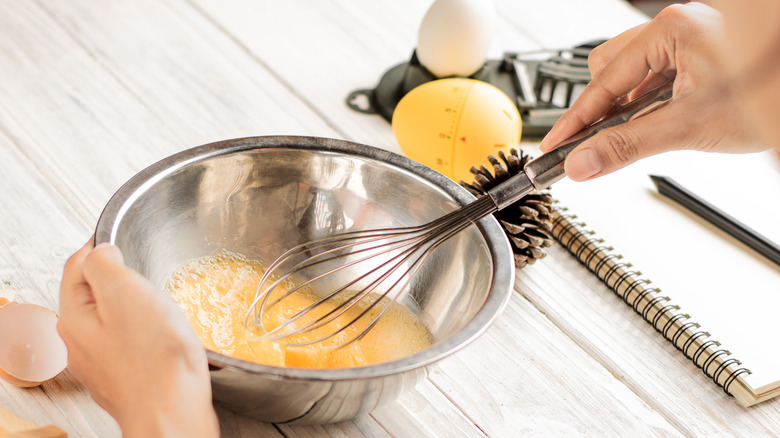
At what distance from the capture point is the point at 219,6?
0.97m

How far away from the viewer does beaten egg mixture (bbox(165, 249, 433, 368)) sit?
0.49m

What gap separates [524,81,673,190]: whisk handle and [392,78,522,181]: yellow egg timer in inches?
6.6

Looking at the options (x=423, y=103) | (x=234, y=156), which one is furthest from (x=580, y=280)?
(x=234, y=156)

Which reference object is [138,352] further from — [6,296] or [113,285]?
[6,296]

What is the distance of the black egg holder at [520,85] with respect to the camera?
83cm

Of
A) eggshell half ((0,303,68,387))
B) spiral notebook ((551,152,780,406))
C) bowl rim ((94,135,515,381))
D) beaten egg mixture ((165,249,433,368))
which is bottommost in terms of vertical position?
spiral notebook ((551,152,780,406))

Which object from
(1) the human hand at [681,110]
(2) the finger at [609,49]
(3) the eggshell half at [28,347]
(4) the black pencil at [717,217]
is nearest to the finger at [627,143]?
(1) the human hand at [681,110]

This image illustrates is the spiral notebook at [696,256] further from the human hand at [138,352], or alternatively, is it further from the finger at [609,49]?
the human hand at [138,352]

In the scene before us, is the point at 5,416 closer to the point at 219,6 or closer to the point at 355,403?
the point at 355,403

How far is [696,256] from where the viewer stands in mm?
679

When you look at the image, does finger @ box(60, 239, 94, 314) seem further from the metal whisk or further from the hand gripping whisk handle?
the hand gripping whisk handle

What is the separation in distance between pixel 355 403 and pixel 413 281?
15 cm

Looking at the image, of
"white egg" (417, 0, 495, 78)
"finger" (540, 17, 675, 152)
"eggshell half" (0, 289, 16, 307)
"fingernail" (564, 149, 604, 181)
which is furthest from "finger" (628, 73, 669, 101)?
"eggshell half" (0, 289, 16, 307)

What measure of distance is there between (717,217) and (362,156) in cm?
38
